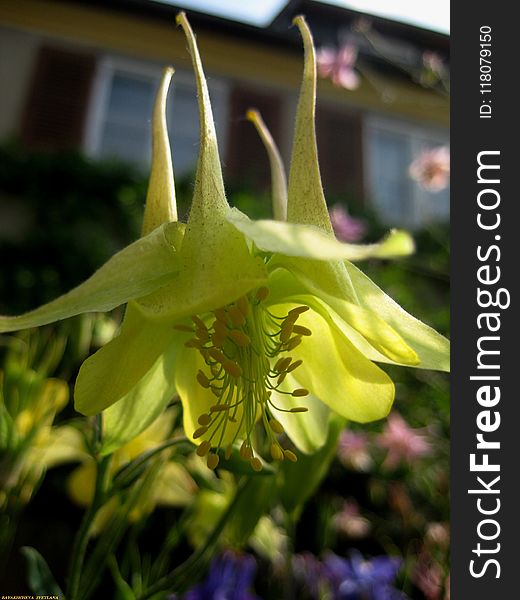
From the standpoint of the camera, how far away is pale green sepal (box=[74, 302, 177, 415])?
0.39 m

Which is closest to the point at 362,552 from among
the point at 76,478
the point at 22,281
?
the point at 76,478

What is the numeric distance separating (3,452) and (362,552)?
1.32 m

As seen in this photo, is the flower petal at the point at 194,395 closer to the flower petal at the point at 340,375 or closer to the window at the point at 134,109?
the flower petal at the point at 340,375

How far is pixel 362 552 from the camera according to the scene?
167 cm

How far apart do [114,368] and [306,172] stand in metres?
0.18

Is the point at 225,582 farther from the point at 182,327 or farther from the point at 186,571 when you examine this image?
the point at 182,327

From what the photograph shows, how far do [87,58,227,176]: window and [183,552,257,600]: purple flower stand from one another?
151 inches

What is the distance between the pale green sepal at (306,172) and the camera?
39cm

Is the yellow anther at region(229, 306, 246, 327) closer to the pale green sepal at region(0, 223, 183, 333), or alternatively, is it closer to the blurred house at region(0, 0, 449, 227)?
the pale green sepal at region(0, 223, 183, 333)

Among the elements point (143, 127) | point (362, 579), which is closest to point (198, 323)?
point (362, 579)

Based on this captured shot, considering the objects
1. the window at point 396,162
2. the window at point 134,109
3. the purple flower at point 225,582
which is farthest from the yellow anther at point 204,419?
the window at point 396,162

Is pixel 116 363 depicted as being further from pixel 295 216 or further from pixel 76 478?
pixel 76 478

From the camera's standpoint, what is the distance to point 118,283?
366 mm

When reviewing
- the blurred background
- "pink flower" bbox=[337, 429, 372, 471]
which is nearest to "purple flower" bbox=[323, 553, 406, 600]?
"pink flower" bbox=[337, 429, 372, 471]
